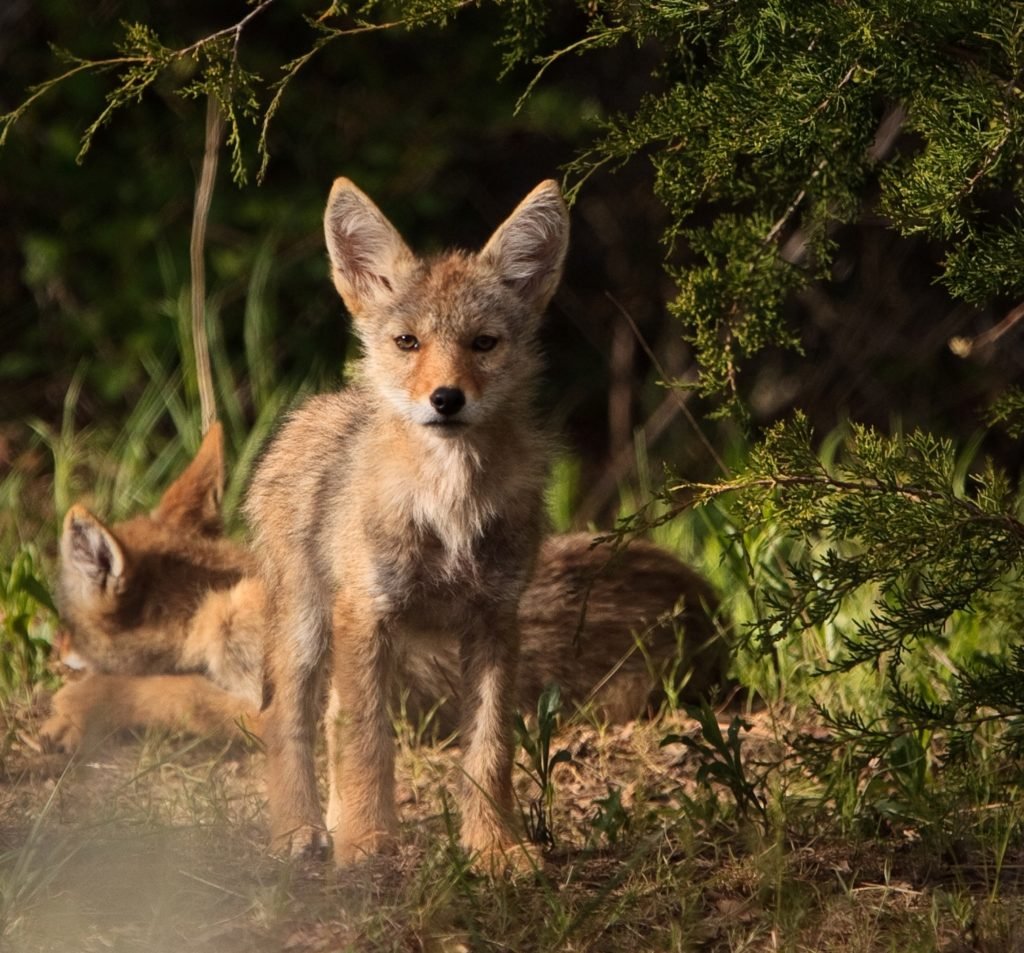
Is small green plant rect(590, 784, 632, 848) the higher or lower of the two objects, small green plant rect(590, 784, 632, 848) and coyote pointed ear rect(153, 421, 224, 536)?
the lower

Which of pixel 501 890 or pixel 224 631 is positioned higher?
pixel 501 890

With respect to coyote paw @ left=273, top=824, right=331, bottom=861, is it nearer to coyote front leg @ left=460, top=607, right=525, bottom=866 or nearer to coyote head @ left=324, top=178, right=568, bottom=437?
coyote front leg @ left=460, top=607, right=525, bottom=866

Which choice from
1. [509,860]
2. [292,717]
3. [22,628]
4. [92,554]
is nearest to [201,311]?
[92,554]

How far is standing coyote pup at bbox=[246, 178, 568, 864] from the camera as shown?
4.70 meters

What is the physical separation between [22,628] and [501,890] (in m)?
2.75

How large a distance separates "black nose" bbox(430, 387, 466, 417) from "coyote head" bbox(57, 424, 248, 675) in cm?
200

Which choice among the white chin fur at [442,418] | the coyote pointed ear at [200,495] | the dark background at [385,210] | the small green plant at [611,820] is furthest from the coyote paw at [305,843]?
the dark background at [385,210]

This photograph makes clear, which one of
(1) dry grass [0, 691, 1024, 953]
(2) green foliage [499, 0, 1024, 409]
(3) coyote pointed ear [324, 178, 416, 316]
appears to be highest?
(2) green foliage [499, 0, 1024, 409]

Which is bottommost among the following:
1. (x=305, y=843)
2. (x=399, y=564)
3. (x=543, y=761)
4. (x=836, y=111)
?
(x=305, y=843)

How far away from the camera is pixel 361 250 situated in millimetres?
5328

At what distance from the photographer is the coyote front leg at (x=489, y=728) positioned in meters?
4.63

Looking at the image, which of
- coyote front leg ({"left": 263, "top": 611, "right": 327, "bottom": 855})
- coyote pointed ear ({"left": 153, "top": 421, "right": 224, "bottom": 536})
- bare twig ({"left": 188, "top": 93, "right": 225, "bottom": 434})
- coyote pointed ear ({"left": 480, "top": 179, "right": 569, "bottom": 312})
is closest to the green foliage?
coyote pointed ear ({"left": 480, "top": 179, "right": 569, "bottom": 312})

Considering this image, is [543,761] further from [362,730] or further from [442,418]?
[442,418]

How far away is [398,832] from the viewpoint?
4.62 metres
